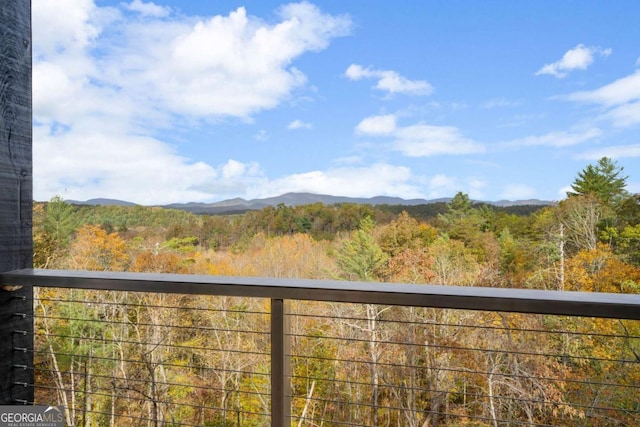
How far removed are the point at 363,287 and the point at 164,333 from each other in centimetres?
496

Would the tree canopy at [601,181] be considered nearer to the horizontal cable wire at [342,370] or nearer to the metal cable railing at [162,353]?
the horizontal cable wire at [342,370]

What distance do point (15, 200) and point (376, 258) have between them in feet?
16.5

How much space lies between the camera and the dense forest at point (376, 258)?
5.37 m

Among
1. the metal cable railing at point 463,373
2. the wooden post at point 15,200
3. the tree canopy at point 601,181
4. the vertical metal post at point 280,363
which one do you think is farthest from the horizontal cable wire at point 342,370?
the vertical metal post at point 280,363

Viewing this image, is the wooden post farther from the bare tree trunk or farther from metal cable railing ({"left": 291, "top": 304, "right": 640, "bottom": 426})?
metal cable railing ({"left": 291, "top": 304, "right": 640, "bottom": 426})

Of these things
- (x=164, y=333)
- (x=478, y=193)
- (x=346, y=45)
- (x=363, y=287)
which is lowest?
(x=164, y=333)

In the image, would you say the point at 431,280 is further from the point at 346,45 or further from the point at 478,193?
the point at 346,45

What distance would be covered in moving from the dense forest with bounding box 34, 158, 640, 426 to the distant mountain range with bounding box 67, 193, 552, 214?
0.33 ft

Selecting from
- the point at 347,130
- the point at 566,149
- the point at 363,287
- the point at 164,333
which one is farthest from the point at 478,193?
the point at 363,287

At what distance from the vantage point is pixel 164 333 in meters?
5.49

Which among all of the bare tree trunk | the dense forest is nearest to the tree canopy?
the dense forest

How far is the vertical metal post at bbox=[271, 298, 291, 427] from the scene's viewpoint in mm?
1229

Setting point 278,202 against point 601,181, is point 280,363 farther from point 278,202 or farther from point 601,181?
point 601,181

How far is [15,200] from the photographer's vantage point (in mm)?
1583
